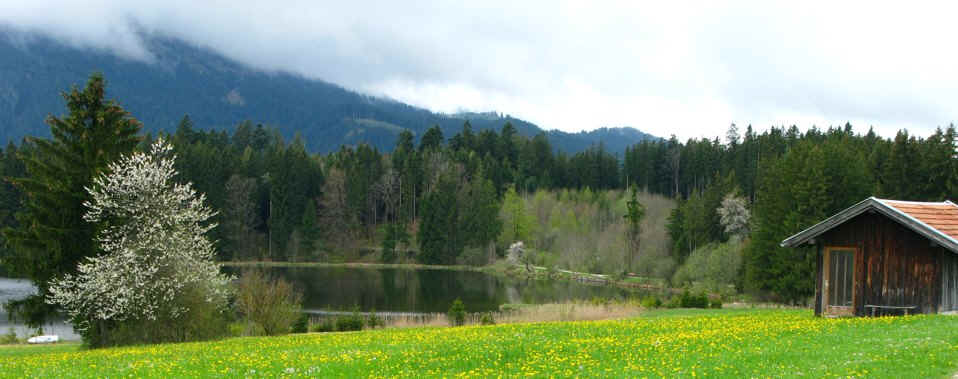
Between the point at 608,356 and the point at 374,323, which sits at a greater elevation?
the point at 608,356

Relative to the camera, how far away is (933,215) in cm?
2414

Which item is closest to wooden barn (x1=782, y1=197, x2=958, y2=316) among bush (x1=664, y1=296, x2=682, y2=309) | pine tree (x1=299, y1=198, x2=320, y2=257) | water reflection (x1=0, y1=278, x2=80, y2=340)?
bush (x1=664, y1=296, x2=682, y2=309)

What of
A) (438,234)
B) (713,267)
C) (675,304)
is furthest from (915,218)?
(438,234)

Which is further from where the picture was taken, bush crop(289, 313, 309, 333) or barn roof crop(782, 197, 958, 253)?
bush crop(289, 313, 309, 333)

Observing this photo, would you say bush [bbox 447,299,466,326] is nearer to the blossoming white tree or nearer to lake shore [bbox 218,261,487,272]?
the blossoming white tree

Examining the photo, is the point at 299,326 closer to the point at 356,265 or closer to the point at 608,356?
the point at 608,356

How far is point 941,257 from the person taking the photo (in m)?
23.1

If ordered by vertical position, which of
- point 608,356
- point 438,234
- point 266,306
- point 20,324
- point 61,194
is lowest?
point 20,324

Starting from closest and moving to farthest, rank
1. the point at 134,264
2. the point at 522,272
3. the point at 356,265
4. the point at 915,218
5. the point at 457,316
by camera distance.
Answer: the point at 915,218
the point at 134,264
the point at 457,316
the point at 522,272
the point at 356,265

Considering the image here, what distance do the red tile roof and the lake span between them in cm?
3330

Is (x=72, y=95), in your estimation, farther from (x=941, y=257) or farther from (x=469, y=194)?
(x=469, y=194)

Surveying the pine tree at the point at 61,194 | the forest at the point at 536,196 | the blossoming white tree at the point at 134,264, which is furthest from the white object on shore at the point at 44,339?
the forest at the point at 536,196

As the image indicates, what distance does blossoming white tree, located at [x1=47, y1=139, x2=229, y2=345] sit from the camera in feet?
88.2

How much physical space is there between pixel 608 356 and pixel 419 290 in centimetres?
6378
